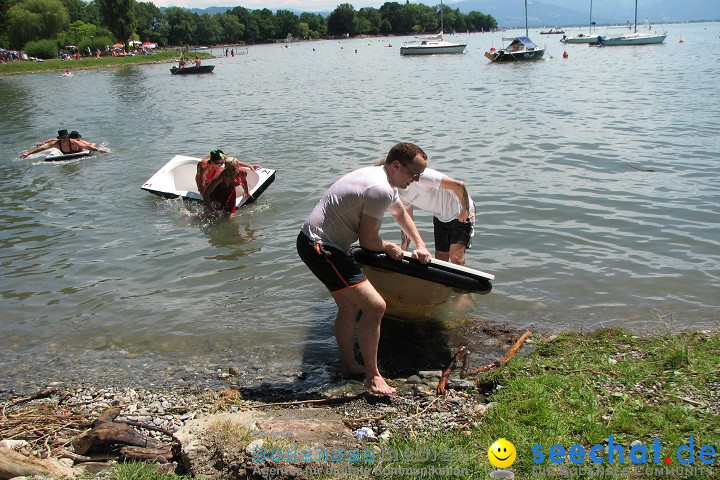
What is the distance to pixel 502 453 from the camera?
3723 mm

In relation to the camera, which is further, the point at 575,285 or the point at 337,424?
the point at 575,285

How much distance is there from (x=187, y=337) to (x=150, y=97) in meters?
32.0

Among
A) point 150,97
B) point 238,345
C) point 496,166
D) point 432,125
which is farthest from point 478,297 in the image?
point 150,97

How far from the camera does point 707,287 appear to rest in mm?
7516

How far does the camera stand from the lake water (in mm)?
6730

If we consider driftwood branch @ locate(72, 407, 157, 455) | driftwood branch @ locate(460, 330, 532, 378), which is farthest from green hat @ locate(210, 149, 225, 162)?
driftwood branch @ locate(72, 407, 157, 455)

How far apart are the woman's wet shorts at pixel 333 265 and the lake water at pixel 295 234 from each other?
129 cm

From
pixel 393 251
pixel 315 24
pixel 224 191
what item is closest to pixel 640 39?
pixel 224 191

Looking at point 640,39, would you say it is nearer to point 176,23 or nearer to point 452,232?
point 452,232

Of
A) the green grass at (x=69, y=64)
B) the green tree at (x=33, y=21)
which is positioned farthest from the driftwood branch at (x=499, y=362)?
the green tree at (x=33, y=21)

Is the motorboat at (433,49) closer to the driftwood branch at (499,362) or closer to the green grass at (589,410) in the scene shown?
the driftwood branch at (499,362)

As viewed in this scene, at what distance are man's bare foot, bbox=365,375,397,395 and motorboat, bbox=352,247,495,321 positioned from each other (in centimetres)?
99

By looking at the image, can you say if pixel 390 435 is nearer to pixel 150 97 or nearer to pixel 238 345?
pixel 238 345

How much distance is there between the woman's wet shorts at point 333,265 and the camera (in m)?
4.88
